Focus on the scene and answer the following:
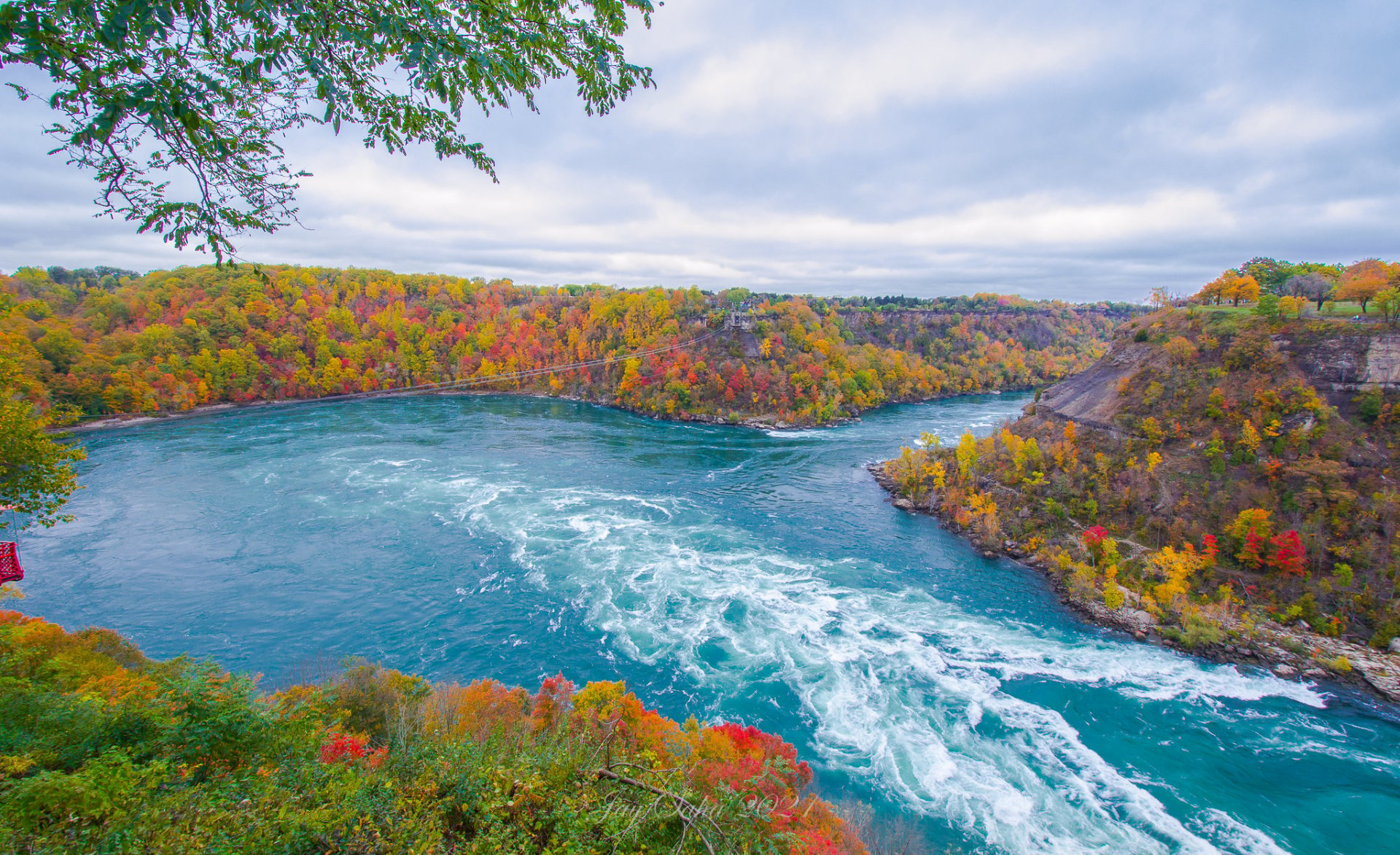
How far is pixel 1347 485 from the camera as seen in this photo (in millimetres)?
21828

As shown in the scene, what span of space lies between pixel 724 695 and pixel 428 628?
10.5 metres

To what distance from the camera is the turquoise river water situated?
13.1 metres

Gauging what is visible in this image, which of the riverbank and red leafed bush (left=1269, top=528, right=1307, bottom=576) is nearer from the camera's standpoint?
red leafed bush (left=1269, top=528, right=1307, bottom=576)

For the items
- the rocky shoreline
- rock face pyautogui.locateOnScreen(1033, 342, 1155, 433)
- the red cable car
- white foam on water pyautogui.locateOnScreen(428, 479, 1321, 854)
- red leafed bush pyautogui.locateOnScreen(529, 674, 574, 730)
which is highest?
rock face pyautogui.locateOnScreen(1033, 342, 1155, 433)

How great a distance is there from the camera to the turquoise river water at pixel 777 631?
13.1m

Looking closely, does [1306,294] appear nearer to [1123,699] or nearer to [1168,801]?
[1123,699]

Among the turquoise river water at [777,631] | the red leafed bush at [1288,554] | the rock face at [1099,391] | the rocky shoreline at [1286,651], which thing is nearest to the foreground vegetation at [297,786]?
the turquoise river water at [777,631]

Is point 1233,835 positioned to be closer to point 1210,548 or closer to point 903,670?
point 903,670

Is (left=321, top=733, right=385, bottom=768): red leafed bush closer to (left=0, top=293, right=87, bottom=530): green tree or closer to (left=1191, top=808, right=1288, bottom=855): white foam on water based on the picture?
(left=0, top=293, right=87, bottom=530): green tree

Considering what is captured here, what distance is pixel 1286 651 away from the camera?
17.8 m

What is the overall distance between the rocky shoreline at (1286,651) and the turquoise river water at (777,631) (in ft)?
2.41

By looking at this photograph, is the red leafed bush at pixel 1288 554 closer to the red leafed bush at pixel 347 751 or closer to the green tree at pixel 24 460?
the red leafed bush at pixel 347 751

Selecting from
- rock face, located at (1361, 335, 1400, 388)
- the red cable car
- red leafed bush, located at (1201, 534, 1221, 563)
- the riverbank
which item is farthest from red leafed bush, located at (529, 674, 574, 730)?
the riverbank

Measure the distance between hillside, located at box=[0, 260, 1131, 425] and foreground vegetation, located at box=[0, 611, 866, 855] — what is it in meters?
50.9
